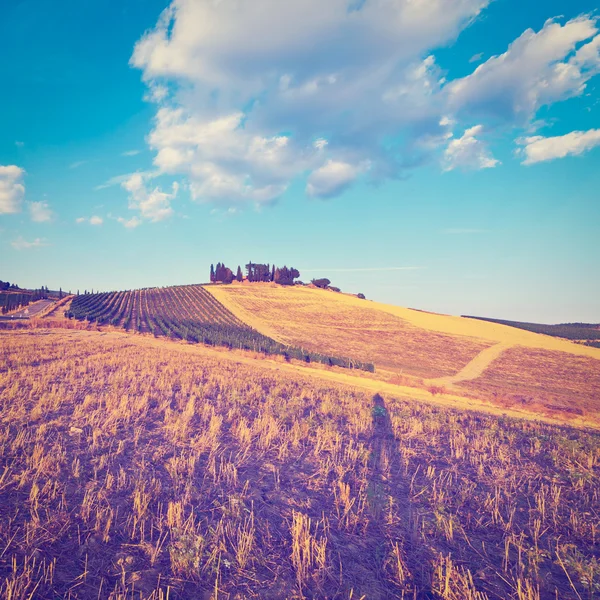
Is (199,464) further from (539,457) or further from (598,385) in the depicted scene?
(598,385)

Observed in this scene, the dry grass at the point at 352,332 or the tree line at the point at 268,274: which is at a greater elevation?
the tree line at the point at 268,274

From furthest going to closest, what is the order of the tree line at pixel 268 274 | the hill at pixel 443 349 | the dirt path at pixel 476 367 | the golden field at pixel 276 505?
the tree line at pixel 268 274 < the dirt path at pixel 476 367 < the hill at pixel 443 349 < the golden field at pixel 276 505

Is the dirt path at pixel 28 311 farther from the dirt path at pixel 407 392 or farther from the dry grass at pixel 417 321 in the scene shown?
the dry grass at pixel 417 321

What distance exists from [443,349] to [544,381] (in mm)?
13918

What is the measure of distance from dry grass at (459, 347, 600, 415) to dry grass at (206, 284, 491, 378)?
4089 mm

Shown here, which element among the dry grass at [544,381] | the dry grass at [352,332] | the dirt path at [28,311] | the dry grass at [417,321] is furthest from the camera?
the dry grass at [417,321]

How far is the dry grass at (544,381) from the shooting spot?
25328 mm

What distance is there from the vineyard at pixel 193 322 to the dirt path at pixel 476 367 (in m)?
7.35

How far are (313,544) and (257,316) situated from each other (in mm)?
56124

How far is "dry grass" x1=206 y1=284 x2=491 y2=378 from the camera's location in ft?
A: 128

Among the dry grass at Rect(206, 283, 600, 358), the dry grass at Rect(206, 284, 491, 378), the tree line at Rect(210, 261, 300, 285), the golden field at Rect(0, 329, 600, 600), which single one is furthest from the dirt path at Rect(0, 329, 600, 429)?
the tree line at Rect(210, 261, 300, 285)

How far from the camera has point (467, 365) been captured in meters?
40.0

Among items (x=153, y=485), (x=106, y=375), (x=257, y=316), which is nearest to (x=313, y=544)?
(x=153, y=485)

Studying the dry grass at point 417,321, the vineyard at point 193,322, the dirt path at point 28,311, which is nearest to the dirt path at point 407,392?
the vineyard at point 193,322
